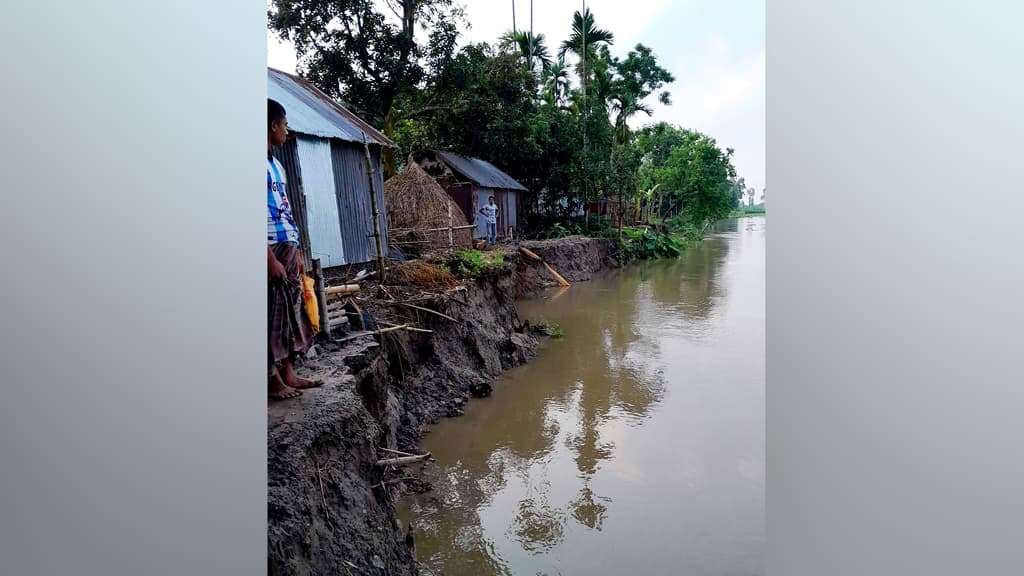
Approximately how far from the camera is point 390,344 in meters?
4.55

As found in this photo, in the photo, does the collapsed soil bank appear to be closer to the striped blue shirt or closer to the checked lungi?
the checked lungi

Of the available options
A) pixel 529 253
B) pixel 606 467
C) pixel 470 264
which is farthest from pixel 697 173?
pixel 606 467

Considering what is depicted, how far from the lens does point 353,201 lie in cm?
609

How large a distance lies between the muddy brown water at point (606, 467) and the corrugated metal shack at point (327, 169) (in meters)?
2.02

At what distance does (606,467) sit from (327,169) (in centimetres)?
364

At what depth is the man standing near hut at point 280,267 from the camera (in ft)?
7.26

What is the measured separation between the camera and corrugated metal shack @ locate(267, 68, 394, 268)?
5.09 metres

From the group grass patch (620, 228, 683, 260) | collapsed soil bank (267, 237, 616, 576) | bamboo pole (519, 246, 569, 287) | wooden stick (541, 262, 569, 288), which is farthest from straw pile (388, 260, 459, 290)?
grass patch (620, 228, 683, 260)

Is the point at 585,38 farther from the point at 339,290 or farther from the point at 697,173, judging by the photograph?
the point at 339,290
